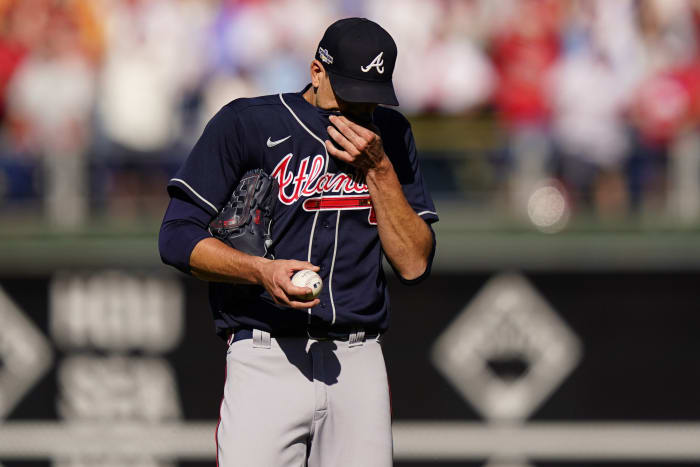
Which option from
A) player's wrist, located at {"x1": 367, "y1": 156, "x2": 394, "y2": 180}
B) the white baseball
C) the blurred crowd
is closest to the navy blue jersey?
player's wrist, located at {"x1": 367, "y1": 156, "x2": 394, "y2": 180}

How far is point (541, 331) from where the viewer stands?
724 centimetres

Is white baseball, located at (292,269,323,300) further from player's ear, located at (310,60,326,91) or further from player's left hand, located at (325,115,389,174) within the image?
player's ear, located at (310,60,326,91)

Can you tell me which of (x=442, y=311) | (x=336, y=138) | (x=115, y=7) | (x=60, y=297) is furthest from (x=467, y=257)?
(x=336, y=138)

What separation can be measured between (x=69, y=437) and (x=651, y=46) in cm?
472

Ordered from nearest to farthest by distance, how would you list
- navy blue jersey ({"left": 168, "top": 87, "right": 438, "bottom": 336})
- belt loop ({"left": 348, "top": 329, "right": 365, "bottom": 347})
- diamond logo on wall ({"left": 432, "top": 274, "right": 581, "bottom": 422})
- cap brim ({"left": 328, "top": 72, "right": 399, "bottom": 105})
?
→ 1. cap brim ({"left": 328, "top": 72, "right": 399, "bottom": 105})
2. navy blue jersey ({"left": 168, "top": 87, "right": 438, "bottom": 336})
3. belt loop ({"left": 348, "top": 329, "right": 365, "bottom": 347})
4. diamond logo on wall ({"left": 432, "top": 274, "right": 581, "bottom": 422})

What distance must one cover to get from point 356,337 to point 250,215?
20.9 inches

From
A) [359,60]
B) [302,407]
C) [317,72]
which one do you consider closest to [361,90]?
[359,60]

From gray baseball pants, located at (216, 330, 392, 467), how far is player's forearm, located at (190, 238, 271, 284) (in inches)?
11.0

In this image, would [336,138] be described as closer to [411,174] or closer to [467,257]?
[411,174]

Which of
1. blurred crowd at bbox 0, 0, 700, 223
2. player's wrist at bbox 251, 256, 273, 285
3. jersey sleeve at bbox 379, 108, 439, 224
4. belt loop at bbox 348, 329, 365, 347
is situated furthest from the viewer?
blurred crowd at bbox 0, 0, 700, 223

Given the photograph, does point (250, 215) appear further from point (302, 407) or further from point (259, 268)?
point (302, 407)

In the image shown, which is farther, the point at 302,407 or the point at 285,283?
the point at 302,407

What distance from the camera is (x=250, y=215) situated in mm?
3467

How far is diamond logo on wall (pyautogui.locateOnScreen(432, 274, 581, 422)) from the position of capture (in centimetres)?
721
